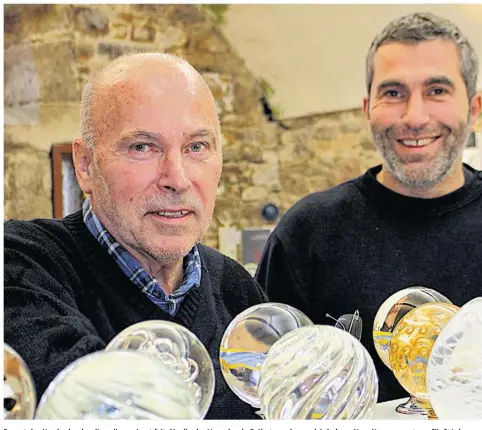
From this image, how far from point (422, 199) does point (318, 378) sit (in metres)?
0.90

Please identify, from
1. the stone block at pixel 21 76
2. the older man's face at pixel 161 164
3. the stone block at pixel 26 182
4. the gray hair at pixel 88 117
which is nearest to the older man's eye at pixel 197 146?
the older man's face at pixel 161 164

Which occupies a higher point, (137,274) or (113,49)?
(113,49)

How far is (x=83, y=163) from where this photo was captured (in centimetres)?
106

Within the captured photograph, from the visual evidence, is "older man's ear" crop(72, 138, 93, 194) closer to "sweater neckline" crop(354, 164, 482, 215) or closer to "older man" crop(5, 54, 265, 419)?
"older man" crop(5, 54, 265, 419)

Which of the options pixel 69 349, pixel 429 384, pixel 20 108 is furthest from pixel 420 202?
pixel 20 108

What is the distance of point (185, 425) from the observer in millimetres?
605

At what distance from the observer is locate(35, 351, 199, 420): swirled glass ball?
561mm

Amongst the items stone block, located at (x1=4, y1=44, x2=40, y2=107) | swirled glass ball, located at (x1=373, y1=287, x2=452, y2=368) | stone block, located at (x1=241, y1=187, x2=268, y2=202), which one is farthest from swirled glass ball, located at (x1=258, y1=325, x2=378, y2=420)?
stone block, located at (x1=241, y1=187, x2=268, y2=202)

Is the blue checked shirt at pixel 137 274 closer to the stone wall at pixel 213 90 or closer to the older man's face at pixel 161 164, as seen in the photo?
the older man's face at pixel 161 164

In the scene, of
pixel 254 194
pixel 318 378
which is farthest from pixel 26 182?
pixel 318 378

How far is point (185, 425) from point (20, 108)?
3114 mm

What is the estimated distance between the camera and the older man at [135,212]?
2.98 ft

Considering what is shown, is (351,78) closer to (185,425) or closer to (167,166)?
(167,166)

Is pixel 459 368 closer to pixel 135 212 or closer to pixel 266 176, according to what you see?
pixel 135 212
